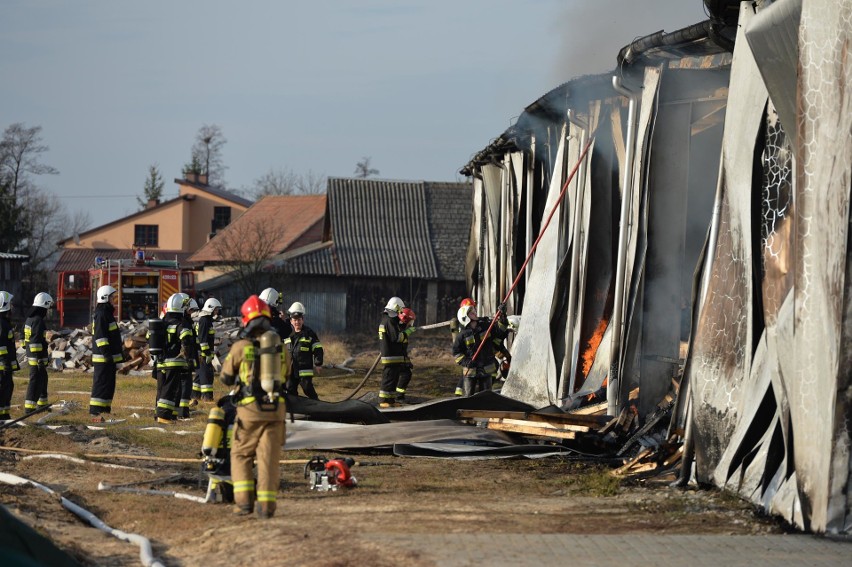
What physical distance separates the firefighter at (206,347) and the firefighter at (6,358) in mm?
2551

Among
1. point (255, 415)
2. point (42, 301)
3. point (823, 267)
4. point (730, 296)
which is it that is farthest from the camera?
point (42, 301)

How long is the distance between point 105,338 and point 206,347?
1.75 m

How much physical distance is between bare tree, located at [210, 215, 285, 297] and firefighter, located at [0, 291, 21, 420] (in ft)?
77.1

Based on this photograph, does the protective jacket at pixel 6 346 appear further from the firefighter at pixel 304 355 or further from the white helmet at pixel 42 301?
the firefighter at pixel 304 355

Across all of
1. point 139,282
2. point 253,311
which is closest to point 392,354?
point 253,311

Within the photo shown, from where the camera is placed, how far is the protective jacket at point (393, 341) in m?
17.3

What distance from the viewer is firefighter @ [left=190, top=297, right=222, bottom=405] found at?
17078 millimetres

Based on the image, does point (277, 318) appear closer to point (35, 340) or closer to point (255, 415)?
point (35, 340)

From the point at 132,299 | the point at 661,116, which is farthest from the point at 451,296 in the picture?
the point at 661,116

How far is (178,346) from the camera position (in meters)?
15.9

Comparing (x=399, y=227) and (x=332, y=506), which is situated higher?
(x=399, y=227)

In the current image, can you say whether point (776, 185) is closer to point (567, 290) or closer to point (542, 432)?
point (542, 432)

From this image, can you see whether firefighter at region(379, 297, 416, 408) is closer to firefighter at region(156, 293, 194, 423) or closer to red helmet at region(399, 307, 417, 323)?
red helmet at region(399, 307, 417, 323)

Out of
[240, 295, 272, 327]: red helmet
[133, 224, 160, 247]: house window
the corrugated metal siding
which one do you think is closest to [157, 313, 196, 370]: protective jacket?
[240, 295, 272, 327]: red helmet
